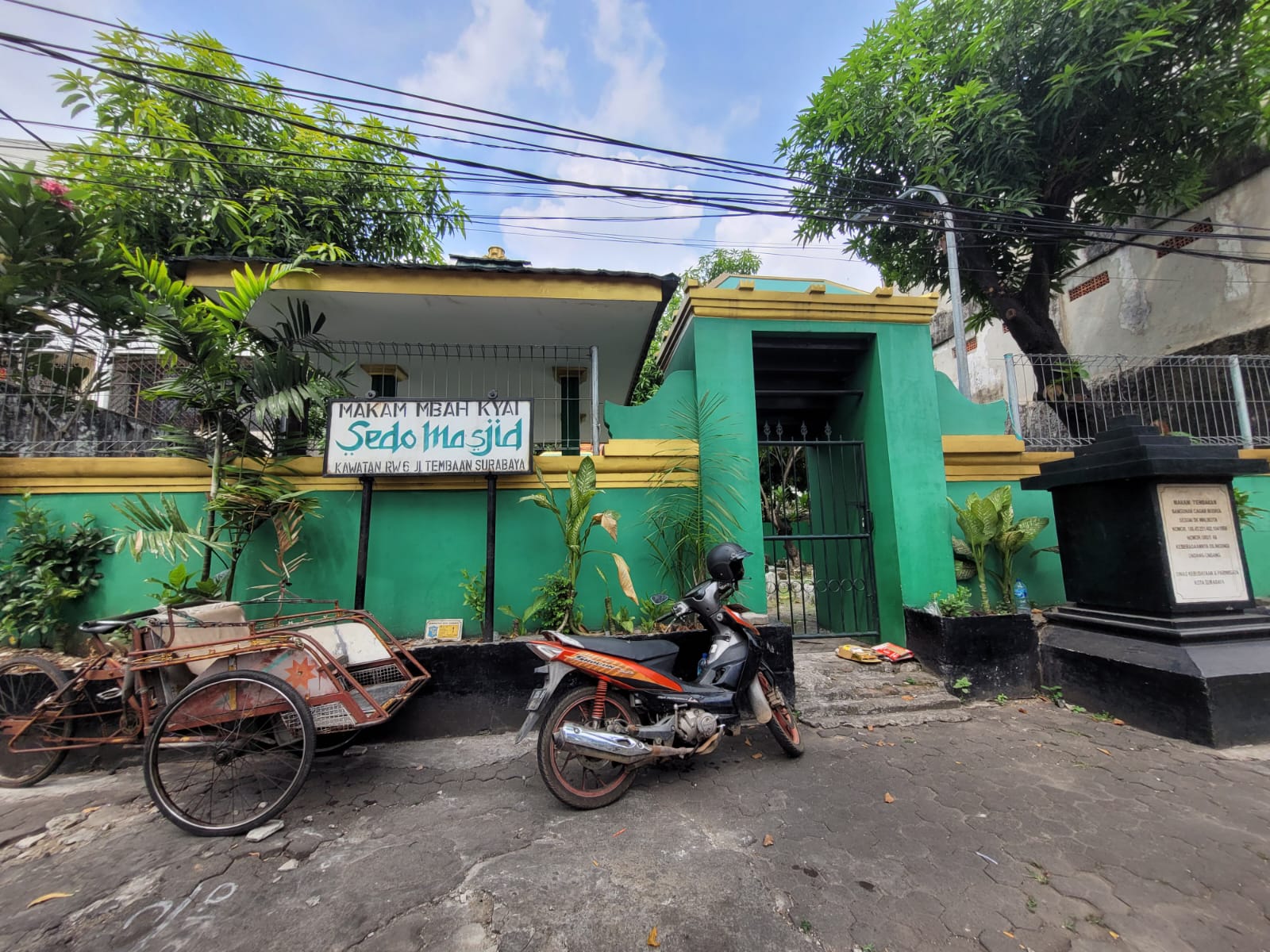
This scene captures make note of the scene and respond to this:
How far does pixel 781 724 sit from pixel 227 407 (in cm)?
476

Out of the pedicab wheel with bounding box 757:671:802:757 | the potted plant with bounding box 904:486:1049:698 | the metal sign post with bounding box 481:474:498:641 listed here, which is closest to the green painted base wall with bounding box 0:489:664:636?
the metal sign post with bounding box 481:474:498:641

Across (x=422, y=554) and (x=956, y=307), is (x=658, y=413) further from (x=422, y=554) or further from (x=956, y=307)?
(x=956, y=307)

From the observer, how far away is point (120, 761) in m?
3.39

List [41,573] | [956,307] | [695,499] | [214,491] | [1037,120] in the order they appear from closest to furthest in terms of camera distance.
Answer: [41,573] < [214,491] < [695,499] < [956,307] < [1037,120]

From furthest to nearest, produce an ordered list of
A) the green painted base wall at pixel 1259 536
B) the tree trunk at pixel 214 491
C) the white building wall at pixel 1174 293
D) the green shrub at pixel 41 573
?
the white building wall at pixel 1174 293
the green painted base wall at pixel 1259 536
the tree trunk at pixel 214 491
the green shrub at pixel 41 573

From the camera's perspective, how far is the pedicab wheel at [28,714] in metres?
3.15

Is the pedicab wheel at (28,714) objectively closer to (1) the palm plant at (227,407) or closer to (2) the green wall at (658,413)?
(1) the palm plant at (227,407)

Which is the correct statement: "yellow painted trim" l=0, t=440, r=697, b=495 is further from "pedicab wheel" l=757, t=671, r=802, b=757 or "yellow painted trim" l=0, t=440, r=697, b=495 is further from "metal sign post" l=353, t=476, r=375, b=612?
"pedicab wheel" l=757, t=671, r=802, b=757

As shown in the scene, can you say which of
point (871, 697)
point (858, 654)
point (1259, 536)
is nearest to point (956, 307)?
point (1259, 536)

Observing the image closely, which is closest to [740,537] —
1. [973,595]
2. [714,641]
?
[714,641]

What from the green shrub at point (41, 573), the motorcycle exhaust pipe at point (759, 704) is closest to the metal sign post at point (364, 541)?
the green shrub at point (41, 573)

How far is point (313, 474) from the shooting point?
437 centimetres

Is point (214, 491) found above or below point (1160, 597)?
above

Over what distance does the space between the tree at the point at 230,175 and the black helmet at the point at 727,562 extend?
5.32m
